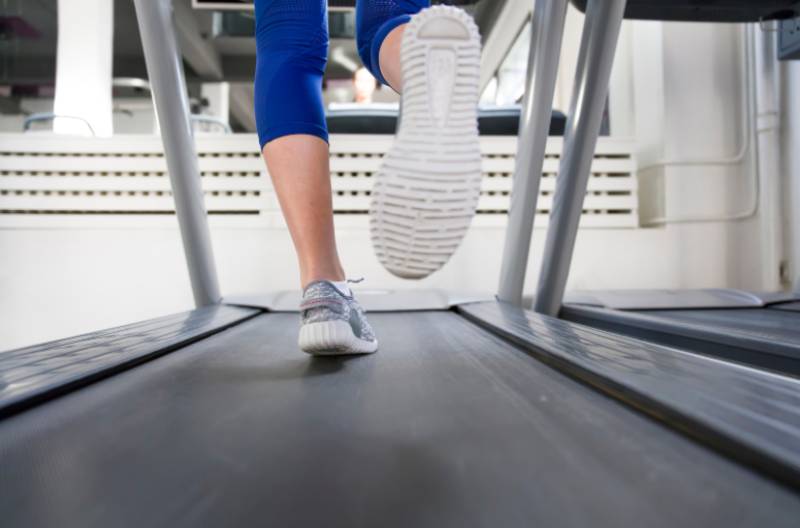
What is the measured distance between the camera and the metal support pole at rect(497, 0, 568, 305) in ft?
4.44

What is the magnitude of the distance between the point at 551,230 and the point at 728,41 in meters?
1.59

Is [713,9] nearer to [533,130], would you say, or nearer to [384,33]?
[533,130]

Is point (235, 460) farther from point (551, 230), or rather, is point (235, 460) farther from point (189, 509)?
point (551, 230)

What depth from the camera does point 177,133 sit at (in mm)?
1353

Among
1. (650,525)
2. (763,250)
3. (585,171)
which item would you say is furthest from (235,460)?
(763,250)

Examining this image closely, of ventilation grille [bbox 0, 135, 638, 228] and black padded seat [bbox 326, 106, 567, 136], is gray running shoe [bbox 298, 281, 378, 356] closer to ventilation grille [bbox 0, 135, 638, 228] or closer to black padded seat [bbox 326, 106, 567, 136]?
ventilation grille [bbox 0, 135, 638, 228]

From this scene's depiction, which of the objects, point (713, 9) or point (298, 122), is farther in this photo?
point (713, 9)

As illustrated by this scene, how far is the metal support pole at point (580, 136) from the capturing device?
1.24 m

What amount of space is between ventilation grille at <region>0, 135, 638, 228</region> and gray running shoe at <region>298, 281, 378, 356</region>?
4.84 ft

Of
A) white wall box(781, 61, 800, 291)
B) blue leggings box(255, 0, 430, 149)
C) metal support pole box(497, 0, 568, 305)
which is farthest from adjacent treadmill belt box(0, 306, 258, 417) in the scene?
white wall box(781, 61, 800, 291)

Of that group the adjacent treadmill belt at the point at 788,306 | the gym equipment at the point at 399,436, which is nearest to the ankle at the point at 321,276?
the gym equipment at the point at 399,436

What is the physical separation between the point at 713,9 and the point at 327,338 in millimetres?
1650

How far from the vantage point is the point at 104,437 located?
0.42m

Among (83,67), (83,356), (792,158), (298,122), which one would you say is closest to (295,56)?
(298,122)
